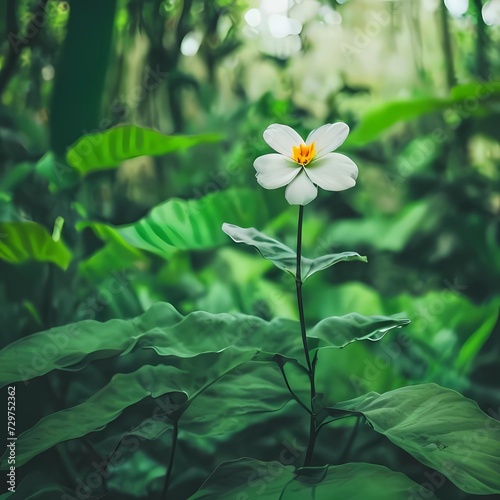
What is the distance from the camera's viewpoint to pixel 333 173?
81 cm

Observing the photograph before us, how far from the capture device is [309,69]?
1.29 meters

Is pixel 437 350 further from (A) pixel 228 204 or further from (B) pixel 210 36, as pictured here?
(B) pixel 210 36

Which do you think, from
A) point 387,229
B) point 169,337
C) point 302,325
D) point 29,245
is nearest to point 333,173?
point 302,325

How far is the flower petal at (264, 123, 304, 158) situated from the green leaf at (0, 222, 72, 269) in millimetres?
432

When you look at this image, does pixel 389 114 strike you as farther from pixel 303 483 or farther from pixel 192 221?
pixel 303 483

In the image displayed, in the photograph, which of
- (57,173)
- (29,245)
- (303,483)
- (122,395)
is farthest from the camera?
(57,173)

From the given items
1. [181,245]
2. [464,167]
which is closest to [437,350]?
[464,167]

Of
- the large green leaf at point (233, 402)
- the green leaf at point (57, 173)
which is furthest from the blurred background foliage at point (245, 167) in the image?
the large green leaf at point (233, 402)

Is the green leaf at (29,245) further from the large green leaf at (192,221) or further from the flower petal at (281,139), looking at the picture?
the flower petal at (281,139)

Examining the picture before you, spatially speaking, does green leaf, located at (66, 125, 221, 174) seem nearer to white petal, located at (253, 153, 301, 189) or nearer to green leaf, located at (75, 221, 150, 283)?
green leaf, located at (75, 221, 150, 283)

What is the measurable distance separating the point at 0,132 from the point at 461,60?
3.24ft

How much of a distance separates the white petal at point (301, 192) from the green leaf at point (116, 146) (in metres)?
0.40

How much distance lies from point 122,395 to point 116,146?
1.56ft

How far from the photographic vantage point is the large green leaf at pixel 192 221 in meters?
1.08
